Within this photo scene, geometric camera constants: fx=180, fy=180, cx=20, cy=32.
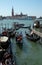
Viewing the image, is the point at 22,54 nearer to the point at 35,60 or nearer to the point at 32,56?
the point at 32,56

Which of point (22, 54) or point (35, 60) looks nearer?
point (35, 60)

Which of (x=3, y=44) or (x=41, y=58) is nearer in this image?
(x=41, y=58)

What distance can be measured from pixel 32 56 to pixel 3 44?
20.6 ft

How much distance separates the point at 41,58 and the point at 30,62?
11.4ft

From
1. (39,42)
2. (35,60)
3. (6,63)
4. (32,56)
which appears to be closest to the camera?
(6,63)

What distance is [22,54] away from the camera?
3516 centimetres

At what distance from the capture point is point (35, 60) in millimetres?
31031

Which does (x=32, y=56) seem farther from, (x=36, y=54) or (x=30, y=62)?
(x=30, y=62)

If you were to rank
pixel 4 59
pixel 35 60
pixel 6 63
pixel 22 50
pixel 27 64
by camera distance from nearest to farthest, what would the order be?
pixel 6 63 < pixel 4 59 < pixel 27 64 < pixel 35 60 < pixel 22 50

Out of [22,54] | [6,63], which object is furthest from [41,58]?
[6,63]

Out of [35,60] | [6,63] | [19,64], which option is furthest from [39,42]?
[6,63]

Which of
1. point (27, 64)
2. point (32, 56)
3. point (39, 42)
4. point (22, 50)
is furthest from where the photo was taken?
point (39, 42)

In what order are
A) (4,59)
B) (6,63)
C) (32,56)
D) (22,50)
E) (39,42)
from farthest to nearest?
(39,42) < (22,50) < (32,56) < (4,59) < (6,63)

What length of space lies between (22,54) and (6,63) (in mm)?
11166
